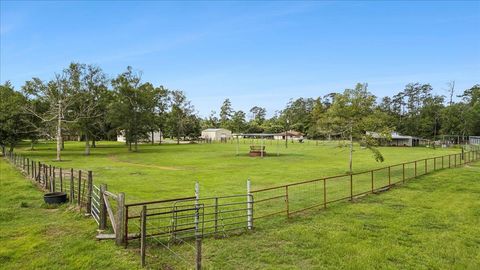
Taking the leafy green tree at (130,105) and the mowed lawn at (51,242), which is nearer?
the mowed lawn at (51,242)

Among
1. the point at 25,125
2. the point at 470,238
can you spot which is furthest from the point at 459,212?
the point at 25,125

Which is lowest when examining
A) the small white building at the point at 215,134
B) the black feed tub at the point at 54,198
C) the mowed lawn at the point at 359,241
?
the mowed lawn at the point at 359,241

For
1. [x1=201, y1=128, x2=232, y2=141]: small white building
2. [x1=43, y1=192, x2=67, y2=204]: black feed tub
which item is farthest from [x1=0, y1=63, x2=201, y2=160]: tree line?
[x1=201, y1=128, x2=232, y2=141]: small white building

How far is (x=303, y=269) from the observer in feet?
21.4

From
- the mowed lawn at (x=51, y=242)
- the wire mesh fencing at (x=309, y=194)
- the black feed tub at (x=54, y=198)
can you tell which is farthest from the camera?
the black feed tub at (x=54, y=198)

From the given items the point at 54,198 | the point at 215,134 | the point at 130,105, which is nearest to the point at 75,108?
the point at 130,105

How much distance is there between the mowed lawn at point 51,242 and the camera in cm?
682

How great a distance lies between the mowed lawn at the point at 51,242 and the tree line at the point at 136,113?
17648 mm

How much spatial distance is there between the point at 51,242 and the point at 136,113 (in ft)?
137

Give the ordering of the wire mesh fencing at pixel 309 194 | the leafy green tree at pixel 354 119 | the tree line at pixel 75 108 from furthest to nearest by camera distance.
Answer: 1. the tree line at pixel 75 108
2. the leafy green tree at pixel 354 119
3. the wire mesh fencing at pixel 309 194

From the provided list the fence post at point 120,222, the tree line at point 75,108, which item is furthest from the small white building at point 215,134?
the fence post at point 120,222

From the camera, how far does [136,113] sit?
48.0 meters

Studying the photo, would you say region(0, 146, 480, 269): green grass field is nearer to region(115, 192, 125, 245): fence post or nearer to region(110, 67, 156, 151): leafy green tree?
region(115, 192, 125, 245): fence post

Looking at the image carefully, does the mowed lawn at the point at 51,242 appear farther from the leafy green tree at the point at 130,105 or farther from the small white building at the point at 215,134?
the small white building at the point at 215,134
